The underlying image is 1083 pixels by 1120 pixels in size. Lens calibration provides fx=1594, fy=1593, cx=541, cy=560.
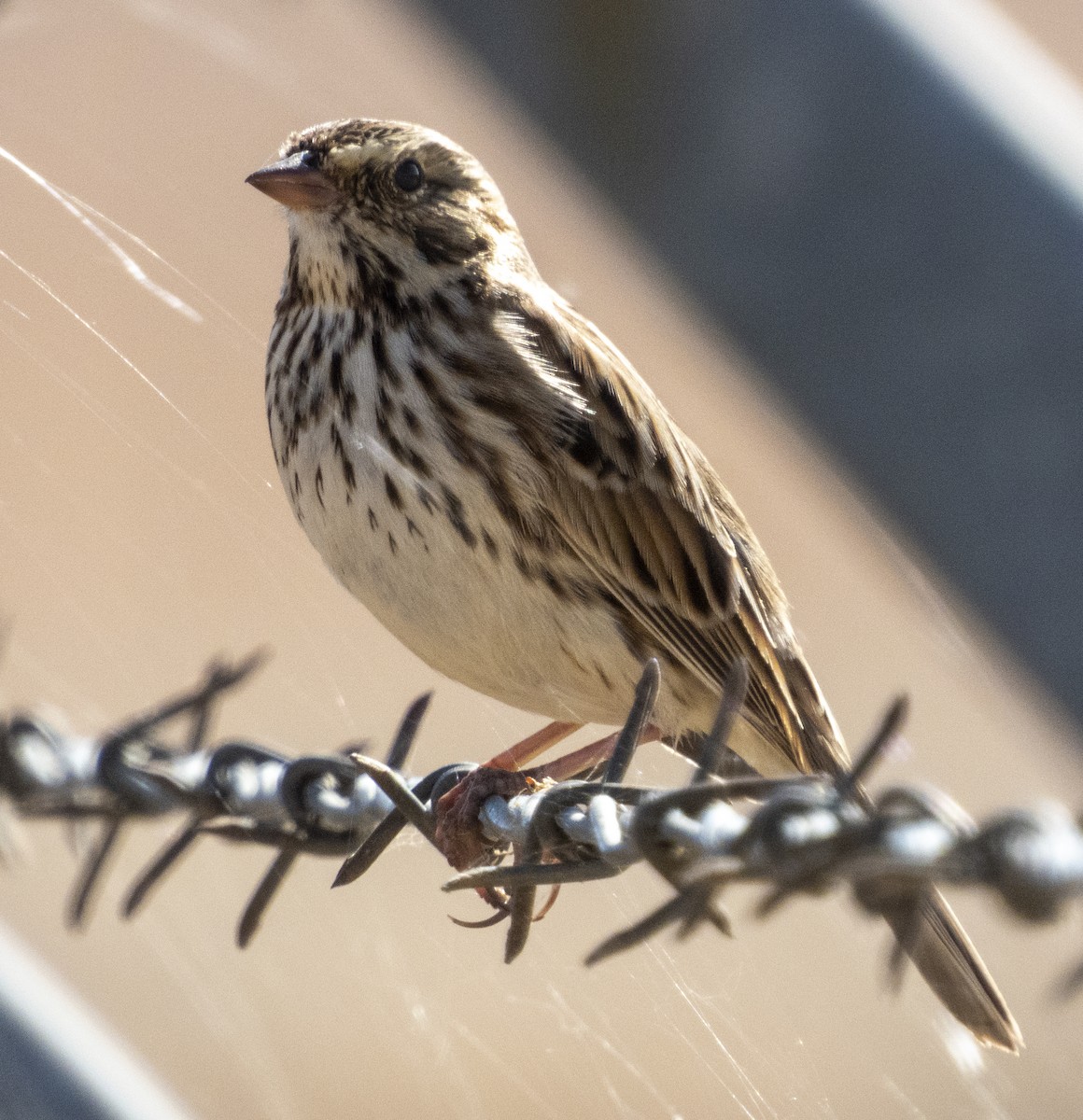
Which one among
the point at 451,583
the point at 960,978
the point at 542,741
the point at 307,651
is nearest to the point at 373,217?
the point at 451,583

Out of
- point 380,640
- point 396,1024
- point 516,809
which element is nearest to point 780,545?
point 380,640

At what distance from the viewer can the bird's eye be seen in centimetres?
341

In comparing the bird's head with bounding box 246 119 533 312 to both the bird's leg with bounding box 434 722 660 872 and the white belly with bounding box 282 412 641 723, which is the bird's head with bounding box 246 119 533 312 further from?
the bird's leg with bounding box 434 722 660 872

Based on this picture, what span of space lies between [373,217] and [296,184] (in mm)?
183

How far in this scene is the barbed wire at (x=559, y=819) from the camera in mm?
1295

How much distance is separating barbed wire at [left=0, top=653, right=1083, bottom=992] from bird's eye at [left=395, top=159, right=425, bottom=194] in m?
1.34

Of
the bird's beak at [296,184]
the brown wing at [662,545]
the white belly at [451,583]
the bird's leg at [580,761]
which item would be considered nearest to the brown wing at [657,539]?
the brown wing at [662,545]

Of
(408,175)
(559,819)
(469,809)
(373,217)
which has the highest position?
(408,175)

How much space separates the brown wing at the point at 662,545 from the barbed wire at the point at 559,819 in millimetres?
382

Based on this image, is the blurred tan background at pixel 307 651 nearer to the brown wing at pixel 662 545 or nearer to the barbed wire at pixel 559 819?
the brown wing at pixel 662 545

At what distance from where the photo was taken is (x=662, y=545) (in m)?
3.20

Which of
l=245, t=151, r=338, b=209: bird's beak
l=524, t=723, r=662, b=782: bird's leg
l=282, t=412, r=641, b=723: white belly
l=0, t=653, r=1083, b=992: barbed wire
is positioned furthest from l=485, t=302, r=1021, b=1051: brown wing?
l=245, t=151, r=338, b=209: bird's beak

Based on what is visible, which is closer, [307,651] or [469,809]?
[469,809]

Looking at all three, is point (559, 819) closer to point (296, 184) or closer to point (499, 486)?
point (499, 486)
